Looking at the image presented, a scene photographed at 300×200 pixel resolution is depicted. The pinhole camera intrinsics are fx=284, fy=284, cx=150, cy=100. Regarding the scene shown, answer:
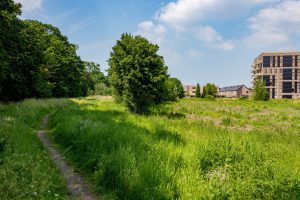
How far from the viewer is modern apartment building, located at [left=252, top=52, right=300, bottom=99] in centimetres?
12144

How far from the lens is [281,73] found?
122 meters

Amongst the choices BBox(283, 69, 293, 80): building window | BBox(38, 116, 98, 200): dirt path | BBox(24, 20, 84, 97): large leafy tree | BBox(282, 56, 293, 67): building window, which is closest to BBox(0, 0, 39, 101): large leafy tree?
BBox(38, 116, 98, 200): dirt path

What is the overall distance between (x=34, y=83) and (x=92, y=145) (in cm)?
2477

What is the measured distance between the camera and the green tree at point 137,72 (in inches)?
862

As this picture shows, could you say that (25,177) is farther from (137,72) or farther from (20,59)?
(20,59)

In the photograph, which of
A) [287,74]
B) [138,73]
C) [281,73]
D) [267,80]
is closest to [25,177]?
[138,73]

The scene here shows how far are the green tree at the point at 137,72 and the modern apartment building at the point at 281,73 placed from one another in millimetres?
109643

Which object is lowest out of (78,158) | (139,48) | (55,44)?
(78,158)

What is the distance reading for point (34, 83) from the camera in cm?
3152

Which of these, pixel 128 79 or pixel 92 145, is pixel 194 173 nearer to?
pixel 92 145

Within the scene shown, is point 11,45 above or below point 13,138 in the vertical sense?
above

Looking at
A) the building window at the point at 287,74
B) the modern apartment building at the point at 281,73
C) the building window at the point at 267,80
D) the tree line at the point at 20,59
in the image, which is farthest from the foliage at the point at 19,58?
the building window at the point at 287,74

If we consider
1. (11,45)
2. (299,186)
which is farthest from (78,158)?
(11,45)

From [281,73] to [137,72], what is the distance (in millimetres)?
116140
